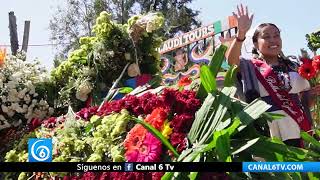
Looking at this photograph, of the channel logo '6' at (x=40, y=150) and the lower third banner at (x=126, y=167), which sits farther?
the channel logo '6' at (x=40, y=150)

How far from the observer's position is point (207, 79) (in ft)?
9.33

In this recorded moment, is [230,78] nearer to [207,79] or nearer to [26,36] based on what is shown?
[207,79]

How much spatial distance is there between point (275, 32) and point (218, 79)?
48 centimetres

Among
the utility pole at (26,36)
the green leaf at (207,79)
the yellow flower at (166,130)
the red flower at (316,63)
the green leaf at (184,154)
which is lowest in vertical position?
the green leaf at (184,154)

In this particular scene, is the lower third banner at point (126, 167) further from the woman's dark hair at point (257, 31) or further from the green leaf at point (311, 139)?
the woman's dark hair at point (257, 31)

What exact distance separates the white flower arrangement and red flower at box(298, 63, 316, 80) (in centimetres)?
221

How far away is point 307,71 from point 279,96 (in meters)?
0.31

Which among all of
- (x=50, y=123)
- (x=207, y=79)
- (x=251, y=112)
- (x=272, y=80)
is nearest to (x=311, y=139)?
(x=251, y=112)

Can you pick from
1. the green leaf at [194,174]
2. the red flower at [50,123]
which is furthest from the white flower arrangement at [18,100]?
the green leaf at [194,174]

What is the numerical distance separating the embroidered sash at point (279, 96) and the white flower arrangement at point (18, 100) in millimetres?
2095

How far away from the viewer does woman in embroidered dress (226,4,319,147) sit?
3.06 metres

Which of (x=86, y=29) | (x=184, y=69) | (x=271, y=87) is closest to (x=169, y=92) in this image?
(x=271, y=87)

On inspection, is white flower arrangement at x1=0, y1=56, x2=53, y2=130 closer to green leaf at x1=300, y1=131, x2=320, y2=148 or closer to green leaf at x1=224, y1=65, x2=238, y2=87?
green leaf at x1=224, y1=65, x2=238, y2=87

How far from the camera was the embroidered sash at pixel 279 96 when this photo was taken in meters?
3.10
